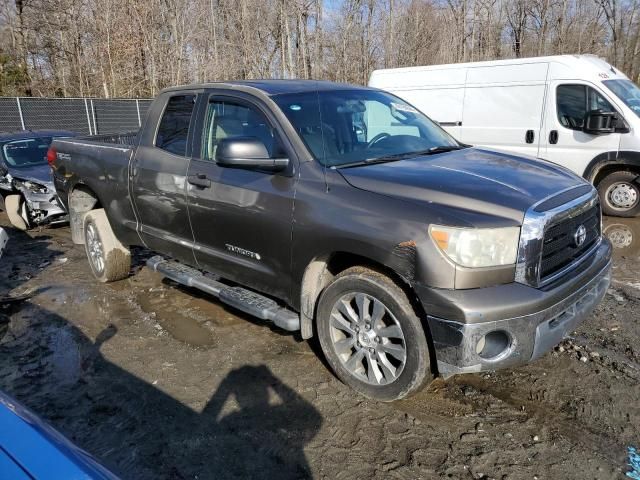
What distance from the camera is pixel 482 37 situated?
3262 centimetres

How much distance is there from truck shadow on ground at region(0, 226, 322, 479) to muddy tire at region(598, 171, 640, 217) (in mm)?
6874

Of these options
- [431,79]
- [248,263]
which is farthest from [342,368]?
[431,79]

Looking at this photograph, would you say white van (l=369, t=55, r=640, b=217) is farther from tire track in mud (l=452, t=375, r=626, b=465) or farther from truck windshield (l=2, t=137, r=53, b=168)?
truck windshield (l=2, t=137, r=53, b=168)

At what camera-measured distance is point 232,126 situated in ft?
13.3

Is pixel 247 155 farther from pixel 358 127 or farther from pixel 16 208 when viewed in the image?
pixel 16 208

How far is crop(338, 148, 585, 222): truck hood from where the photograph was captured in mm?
2863

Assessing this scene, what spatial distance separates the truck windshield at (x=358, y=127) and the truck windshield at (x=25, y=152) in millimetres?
7244

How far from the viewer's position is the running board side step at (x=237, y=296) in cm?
362

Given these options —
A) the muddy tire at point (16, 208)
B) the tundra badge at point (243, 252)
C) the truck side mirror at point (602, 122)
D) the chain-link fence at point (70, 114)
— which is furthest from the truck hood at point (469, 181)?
the chain-link fence at point (70, 114)

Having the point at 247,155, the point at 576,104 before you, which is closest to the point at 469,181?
the point at 247,155

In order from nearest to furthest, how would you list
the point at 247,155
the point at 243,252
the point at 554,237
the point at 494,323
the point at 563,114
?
the point at 494,323 < the point at 554,237 < the point at 247,155 < the point at 243,252 < the point at 563,114

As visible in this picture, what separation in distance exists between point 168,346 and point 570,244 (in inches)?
122

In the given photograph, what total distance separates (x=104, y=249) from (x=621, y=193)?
24.7ft

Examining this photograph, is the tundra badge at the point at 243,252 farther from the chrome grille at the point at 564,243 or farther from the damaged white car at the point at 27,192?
the damaged white car at the point at 27,192
